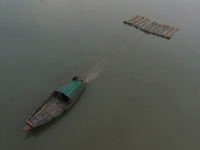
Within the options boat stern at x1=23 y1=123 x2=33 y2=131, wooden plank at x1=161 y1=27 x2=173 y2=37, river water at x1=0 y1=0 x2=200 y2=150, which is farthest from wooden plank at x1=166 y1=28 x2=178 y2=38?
boat stern at x1=23 y1=123 x2=33 y2=131

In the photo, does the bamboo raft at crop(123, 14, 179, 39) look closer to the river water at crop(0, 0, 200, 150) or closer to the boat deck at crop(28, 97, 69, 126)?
the river water at crop(0, 0, 200, 150)

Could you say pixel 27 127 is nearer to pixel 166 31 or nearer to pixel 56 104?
pixel 56 104

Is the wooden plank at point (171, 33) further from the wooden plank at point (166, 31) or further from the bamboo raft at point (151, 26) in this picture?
the wooden plank at point (166, 31)

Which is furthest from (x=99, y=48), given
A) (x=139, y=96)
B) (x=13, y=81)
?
(x=13, y=81)

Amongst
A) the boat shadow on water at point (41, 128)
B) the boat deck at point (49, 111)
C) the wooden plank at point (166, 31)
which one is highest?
the boat deck at point (49, 111)

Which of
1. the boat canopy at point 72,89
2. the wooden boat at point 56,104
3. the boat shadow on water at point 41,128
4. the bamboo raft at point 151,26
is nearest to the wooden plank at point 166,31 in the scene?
the bamboo raft at point 151,26

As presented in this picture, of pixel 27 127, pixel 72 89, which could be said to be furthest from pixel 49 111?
pixel 72 89

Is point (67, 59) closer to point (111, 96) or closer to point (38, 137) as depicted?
point (111, 96)
